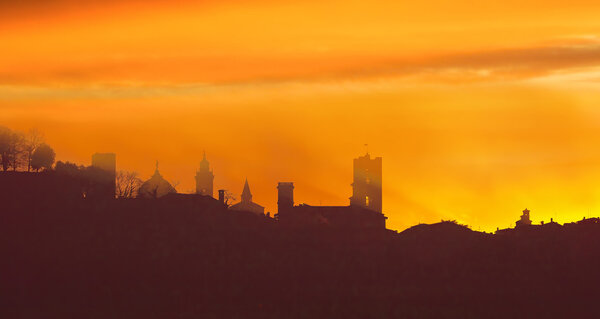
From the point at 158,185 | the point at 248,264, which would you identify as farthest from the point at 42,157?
the point at 158,185

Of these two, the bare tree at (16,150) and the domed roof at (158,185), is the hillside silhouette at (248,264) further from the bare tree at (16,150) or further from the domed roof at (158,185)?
the domed roof at (158,185)

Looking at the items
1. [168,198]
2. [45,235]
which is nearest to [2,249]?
[45,235]

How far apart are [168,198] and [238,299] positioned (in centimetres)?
2608

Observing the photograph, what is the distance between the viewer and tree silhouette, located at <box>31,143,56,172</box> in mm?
126338

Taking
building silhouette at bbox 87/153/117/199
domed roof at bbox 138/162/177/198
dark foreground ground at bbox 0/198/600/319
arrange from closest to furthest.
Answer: dark foreground ground at bbox 0/198/600/319 → building silhouette at bbox 87/153/117/199 → domed roof at bbox 138/162/177/198

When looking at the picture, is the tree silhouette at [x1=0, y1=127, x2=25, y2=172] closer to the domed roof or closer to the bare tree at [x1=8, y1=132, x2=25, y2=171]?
the bare tree at [x1=8, y1=132, x2=25, y2=171]

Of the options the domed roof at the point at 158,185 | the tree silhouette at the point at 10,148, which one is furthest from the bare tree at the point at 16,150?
the domed roof at the point at 158,185

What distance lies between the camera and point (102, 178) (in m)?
125

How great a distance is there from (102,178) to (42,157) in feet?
23.7

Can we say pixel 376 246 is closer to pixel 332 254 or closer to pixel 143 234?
pixel 332 254

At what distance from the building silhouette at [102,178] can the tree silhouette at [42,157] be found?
450 cm

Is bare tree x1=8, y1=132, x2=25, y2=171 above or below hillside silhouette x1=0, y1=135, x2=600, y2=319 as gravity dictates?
above

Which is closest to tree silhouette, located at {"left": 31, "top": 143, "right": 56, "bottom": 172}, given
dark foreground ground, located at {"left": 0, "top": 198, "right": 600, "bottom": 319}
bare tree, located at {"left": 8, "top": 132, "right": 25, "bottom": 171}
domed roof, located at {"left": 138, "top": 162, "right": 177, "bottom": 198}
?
bare tree, located at {"left": 8, "top": 132, "right": 25, "bottom": 171}

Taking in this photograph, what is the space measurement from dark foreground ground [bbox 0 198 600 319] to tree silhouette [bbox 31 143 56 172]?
14.3 m
